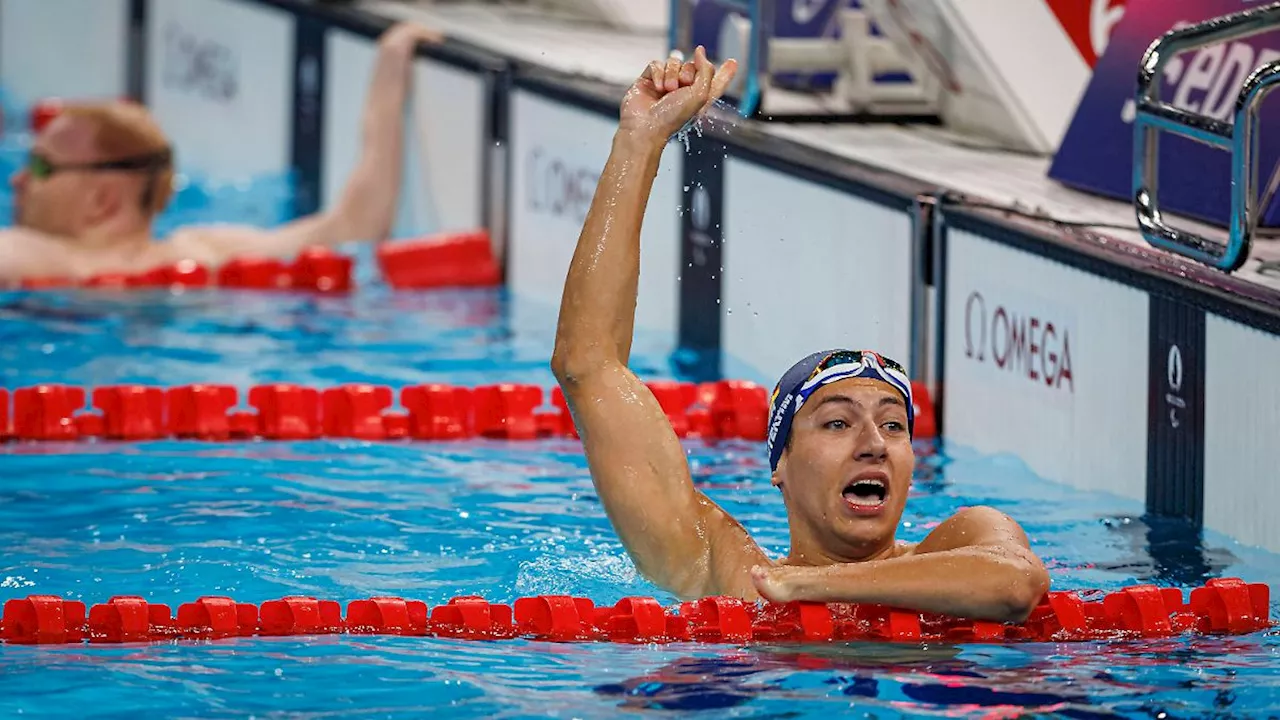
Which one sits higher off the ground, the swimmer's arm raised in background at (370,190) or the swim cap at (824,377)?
the swimmer's arm raised in background at (370,190)

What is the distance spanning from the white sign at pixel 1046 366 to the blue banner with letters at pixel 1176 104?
434mm

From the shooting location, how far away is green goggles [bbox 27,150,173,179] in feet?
23.4

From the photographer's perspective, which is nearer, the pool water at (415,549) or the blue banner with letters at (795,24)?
the pool water at (415,549)

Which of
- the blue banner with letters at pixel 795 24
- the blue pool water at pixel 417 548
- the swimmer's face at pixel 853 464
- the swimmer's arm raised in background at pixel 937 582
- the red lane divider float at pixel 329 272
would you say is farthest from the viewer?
the blue banner with letters at pixel 795 24

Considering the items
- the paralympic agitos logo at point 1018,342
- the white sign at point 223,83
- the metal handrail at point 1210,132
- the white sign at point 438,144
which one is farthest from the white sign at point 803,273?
the white sign at point 223,83

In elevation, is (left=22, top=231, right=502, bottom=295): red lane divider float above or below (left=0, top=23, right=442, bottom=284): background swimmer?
below

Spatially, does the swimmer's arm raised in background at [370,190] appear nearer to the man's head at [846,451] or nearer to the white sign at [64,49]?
the white sign at [64,49]

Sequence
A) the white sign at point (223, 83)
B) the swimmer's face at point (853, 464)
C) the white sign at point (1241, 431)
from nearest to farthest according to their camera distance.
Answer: the swimmer's face at point (853, 464)
the white sign at point (1241, 431)
the white sign at point (223, 83)

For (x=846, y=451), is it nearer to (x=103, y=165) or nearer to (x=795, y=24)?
(x=103, y=165)

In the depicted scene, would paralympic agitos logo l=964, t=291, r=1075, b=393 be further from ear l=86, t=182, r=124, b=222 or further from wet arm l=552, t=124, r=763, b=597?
ear l=86, t=182, r=124, b=222

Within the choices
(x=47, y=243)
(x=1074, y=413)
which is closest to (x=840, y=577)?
(x=1074, y=413)

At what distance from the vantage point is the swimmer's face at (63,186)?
7.12 meters

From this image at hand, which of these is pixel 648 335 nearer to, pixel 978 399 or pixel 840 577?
pixel 978 399

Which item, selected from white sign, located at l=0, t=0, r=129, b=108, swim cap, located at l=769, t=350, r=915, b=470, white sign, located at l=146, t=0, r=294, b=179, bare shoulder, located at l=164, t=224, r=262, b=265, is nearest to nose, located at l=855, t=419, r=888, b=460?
swim cap, located at l=769, t=350, r=915, b=470
